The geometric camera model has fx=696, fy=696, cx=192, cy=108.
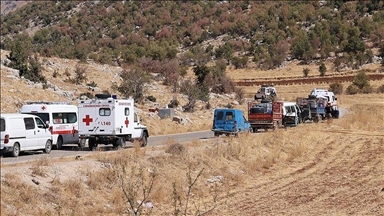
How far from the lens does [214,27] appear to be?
125m

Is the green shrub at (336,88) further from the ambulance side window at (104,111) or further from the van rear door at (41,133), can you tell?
the van rear door at (41,133)

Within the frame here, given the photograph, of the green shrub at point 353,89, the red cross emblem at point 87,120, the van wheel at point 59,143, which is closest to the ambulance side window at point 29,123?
the red cross emblem at point 87,120

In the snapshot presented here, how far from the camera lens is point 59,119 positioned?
102 ft

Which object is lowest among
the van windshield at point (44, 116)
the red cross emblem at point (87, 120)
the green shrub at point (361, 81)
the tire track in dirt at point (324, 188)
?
the tire track in dirt at point (324, 188)

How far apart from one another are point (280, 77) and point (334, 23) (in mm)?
25921

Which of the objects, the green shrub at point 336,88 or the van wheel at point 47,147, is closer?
the van wheel at point 47,147

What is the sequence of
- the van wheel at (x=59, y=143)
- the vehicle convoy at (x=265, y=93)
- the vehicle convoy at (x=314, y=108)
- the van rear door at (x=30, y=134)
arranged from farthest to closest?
the vehicle convoy at (x=265, y=93) → the vehicle convoy at (x=314, y=108) → the van wheel at (x=59, y=143) → the van rear door at (x=30, y=134)

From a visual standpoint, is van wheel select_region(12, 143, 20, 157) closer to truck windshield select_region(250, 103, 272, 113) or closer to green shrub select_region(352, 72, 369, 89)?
truck windshield select_region(250, 103, 272, 113)

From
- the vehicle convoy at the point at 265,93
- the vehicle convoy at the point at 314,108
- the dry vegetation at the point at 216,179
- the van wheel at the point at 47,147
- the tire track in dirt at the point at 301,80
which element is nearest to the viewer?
the dry vegetation at the point at 216,179

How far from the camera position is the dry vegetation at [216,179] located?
1900 cm

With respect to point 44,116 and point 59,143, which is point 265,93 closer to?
point 59,143

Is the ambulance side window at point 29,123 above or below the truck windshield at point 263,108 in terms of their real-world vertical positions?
below

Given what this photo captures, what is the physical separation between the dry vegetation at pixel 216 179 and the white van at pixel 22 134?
235 centimetres

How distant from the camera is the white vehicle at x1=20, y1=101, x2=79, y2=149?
30594 mm
